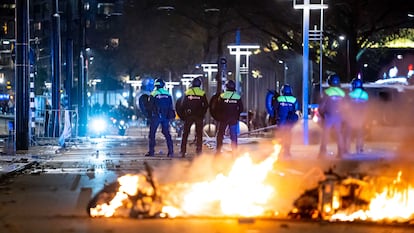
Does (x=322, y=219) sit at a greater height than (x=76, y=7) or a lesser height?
lesser

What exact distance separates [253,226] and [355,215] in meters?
1.47

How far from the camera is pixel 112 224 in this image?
10.5 metres

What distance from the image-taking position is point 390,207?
36.3ft

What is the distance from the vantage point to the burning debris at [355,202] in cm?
1086

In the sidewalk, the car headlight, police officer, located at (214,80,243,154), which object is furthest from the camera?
the car headlight

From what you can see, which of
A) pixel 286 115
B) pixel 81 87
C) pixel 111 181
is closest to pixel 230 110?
pixel 286 115

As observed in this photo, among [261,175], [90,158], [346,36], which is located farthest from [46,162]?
[346,36]

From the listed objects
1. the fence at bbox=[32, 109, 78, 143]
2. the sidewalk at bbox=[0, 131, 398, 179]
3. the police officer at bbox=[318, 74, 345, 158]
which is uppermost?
the police officer at bbox=[318, 74, 345, 158]

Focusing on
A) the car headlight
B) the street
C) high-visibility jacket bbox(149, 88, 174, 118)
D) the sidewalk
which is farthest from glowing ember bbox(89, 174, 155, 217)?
the car headlight

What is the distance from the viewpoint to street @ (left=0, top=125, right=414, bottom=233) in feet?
34.1

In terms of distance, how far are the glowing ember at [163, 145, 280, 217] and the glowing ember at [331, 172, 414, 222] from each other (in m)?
1.29

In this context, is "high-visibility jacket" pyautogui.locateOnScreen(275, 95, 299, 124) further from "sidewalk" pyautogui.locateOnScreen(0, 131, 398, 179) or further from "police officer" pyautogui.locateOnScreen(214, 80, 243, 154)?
"police officer" pyautogui.locateOnScreen(214, 80, 243, 154)

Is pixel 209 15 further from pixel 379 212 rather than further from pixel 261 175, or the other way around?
pixel 379 212

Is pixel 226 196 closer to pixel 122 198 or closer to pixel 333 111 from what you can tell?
pixel 122 198
